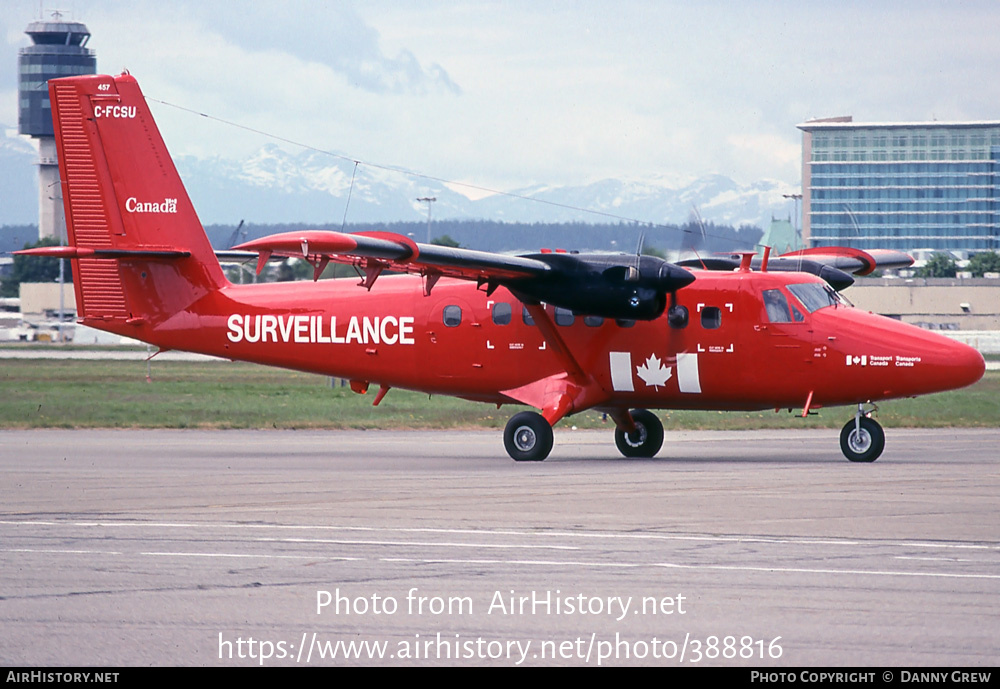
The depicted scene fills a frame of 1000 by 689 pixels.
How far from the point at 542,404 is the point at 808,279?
16.6ft

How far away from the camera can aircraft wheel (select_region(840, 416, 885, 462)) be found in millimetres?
20234

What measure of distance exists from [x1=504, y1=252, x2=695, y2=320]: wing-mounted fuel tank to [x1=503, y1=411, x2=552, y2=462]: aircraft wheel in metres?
2.07

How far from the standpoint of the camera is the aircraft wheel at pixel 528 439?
21000 mm

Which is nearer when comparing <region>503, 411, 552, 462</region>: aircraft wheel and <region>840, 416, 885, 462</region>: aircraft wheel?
<region>840, 416, 885, 462</region>: aircraft wheel

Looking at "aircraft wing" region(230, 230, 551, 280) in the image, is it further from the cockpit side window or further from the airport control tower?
the airport control tower

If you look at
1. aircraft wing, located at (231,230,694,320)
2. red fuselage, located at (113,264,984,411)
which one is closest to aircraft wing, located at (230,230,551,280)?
aircraft wing, located at (231,230,694,320)

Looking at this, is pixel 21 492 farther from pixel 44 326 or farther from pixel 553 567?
pixel 44 326

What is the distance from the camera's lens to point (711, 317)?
2142 cm

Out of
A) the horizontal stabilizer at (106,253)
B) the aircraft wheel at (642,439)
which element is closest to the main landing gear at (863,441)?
the aircraft wheel at (642,439)

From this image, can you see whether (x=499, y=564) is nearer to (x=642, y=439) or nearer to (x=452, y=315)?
(x=642, y=439)

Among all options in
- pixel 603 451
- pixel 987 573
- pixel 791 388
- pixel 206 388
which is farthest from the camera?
pixel 206 388

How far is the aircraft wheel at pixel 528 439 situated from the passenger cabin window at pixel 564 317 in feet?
6.08

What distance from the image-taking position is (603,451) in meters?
24.0

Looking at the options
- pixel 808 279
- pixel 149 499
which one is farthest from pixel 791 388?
pixel 149 499
